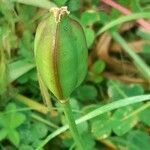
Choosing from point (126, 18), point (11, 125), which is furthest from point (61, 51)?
point (126, 18)

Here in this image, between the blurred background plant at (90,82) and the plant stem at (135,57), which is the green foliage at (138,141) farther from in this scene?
the plant stem at (135,57)

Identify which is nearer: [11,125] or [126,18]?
[11,125]

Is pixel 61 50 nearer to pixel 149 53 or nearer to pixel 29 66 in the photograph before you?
pixel 29 66

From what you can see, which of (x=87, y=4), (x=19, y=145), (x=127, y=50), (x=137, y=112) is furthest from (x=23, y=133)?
(x=87, y=4)

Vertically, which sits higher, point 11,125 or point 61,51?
point 61,51

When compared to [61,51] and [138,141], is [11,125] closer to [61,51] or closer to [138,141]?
[138,141]

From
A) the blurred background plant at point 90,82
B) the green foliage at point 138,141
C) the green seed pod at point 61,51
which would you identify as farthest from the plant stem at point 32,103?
the green seed pod at point 61,51
